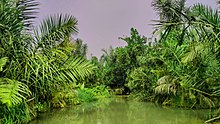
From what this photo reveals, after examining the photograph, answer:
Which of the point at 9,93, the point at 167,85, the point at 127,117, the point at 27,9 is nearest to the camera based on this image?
the point at 9,93

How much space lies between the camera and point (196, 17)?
6582 millimetres

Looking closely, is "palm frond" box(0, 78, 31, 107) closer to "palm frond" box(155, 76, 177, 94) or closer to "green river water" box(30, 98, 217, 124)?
"green river water" box(30, 98, 217, 124)

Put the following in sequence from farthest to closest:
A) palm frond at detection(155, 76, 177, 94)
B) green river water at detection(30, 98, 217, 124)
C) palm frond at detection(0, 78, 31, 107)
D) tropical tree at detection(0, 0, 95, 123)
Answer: palm frond at detection(155, 76, 177, 94)
green river water at detection(30, 98, 217, 124)
tropical tree at detection(0, 0, 95, 123)
palm frond at detection(0, 78, 31, 107)

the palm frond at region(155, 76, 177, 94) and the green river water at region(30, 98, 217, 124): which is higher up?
the palm frond at region(155, 76, 177, 94)

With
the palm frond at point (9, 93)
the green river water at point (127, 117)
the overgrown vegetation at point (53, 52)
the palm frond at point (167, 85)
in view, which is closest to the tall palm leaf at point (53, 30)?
the overgrown vegetation at point (53, 52)

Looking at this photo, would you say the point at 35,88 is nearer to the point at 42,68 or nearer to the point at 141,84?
the point at 42,68

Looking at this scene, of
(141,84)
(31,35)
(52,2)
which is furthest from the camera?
(141,84)

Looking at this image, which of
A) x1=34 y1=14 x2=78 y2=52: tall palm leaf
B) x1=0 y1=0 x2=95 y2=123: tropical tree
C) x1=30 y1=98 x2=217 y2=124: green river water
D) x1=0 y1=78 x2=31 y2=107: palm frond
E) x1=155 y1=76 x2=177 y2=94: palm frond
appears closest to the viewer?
x1=0 y1=78 x2=31 y2=107: palm frond

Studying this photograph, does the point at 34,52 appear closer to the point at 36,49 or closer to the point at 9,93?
the point at 36,49

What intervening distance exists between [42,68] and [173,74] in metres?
7.39

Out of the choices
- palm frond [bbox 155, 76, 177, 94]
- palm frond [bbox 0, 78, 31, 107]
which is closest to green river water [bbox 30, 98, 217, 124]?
palm frond [bbox 155, 76, 177, 94]

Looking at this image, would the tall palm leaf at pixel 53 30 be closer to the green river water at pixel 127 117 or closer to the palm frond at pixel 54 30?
the palm frond at pixel 54 30

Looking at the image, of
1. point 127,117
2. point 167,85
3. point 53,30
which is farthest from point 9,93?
point 167,85

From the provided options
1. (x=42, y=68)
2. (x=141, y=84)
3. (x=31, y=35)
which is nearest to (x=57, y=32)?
(x=31, y=35)
